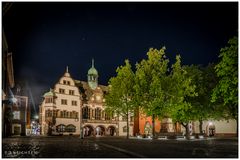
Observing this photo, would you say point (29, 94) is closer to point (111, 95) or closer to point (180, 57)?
point (111, 95)

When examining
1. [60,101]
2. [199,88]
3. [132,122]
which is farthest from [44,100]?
[199,88]

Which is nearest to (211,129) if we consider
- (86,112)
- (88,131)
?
(86,112)

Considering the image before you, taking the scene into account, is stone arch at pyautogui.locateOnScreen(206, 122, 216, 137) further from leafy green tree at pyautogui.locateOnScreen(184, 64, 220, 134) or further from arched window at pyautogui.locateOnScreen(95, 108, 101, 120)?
leafy green tree at pyautogui.locateOnScreen(184, 64, 220, 134)

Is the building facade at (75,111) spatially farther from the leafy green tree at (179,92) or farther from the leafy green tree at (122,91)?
the leafy green tree at (179,92)

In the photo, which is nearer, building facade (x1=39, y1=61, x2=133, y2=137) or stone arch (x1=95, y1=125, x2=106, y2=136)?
building facade (x1=39, y1=61, x2=133, y2=137)

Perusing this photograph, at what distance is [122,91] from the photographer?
135 feet

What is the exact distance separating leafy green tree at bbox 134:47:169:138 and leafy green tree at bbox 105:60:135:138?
2.06m

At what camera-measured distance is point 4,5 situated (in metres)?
14.1

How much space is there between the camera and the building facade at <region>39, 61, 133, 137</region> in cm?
6300

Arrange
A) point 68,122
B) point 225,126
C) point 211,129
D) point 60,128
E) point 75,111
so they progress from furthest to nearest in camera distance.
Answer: point 75,111, point 68,122, point 211,129, point 60,128, point 225,126

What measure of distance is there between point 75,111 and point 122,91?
2766 cm

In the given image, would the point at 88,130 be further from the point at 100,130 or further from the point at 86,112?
the point at 86,112

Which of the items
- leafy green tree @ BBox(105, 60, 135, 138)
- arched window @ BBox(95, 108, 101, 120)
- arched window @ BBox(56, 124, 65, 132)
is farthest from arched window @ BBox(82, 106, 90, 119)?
leafy green tree @ BBox(105, 60, 135, 138)

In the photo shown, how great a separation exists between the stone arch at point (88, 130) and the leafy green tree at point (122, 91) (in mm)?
26052
